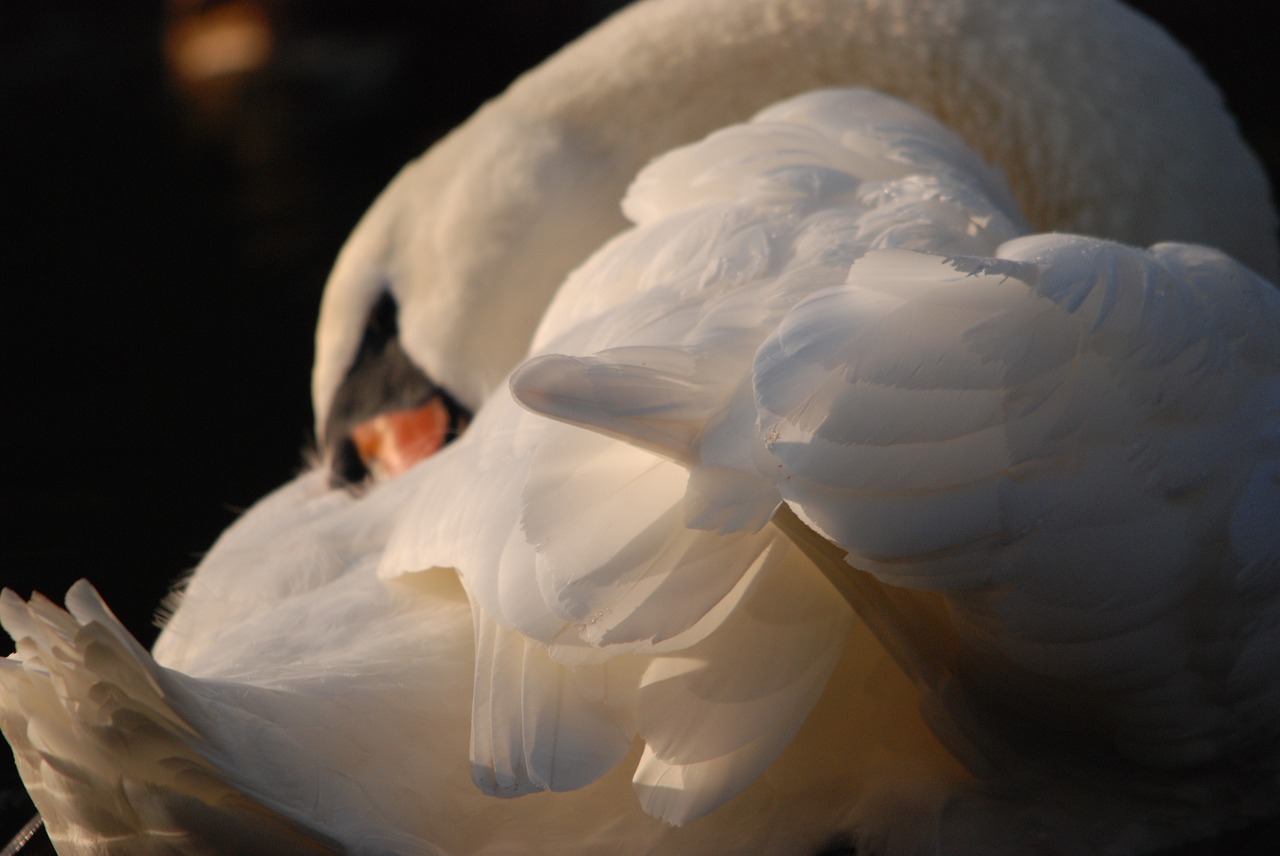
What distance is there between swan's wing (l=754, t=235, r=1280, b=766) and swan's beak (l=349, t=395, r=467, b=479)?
1.58 meters

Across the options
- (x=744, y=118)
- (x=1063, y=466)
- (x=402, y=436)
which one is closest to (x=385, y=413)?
(x=402, y=436)

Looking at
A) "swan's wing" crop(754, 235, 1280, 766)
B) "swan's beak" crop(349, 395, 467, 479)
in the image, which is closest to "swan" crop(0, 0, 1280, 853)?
"swan's wing" crop(754, 235, 1280, 766)

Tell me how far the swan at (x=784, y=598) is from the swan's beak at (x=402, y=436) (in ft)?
3.05

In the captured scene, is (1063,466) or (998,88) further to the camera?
(998,88)

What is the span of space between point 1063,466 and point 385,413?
5.82 feet

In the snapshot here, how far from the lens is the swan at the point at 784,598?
126 centimetres

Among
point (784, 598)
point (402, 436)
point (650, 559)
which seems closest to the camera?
point (650, 559)

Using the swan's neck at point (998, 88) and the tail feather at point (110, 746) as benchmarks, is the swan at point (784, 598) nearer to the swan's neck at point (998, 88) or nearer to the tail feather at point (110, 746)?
the tail feather at point (110, 746)

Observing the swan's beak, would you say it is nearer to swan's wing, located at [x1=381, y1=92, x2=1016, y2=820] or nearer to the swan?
the swan

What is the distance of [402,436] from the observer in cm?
290

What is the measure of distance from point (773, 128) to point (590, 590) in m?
1.02

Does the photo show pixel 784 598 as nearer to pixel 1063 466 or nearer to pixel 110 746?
pixel 1063 466

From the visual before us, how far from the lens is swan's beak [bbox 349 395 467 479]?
9.46 feet

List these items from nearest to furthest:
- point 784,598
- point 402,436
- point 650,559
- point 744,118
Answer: point 650,559
point 784,598
point 402,436
point 744,118
